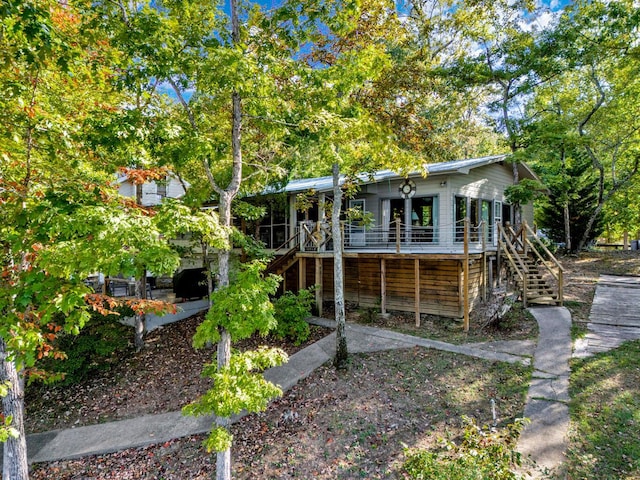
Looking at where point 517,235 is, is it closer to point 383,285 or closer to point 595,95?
point 383,285

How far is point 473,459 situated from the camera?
439 cm

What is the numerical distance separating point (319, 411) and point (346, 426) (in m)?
0.71

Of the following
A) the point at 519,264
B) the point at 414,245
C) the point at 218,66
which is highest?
the point at 218,66

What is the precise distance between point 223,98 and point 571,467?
7.92 m

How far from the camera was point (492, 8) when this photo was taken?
13984 mm

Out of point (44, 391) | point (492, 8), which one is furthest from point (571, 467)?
point (492, 8)

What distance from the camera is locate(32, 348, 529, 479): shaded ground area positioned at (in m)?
5.46

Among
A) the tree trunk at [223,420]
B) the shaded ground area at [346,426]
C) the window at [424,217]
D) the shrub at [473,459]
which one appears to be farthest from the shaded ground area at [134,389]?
the window at [424,217]

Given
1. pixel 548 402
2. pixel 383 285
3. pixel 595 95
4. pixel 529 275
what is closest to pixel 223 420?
pixel 548 402

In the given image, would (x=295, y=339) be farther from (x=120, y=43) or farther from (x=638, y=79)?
(x=638, y=79)

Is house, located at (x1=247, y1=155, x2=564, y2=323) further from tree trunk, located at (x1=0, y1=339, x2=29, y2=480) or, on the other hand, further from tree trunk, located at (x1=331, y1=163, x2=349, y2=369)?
tree trunk, located at (x1=0, y1=339, x2=29, y2=480)

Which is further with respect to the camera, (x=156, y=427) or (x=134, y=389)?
(x=134, y=389)

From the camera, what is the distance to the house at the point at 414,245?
428 inches

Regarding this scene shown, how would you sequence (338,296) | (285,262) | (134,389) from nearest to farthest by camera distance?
(338,296) → (134,389) → (285,262)
